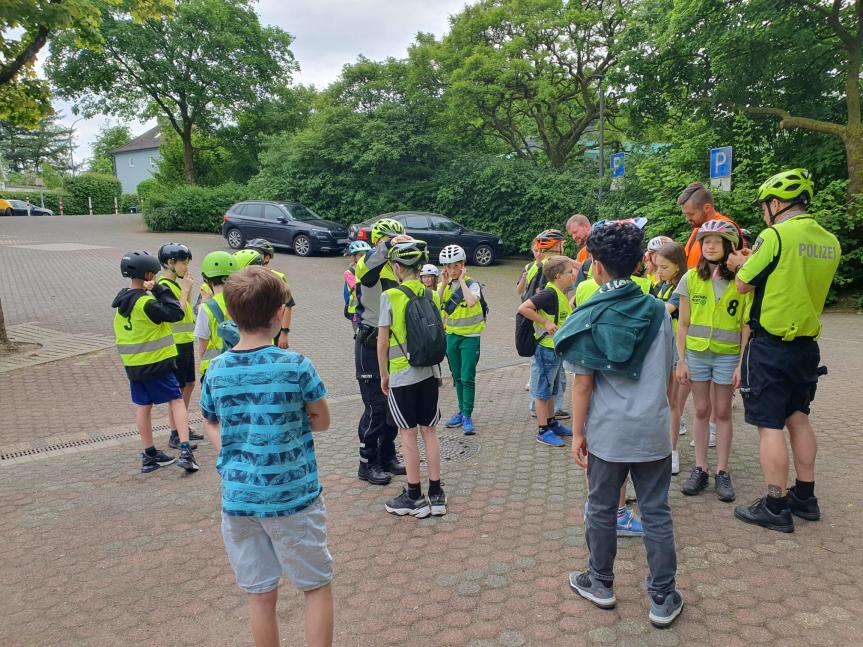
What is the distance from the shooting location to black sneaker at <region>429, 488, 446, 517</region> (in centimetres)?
436

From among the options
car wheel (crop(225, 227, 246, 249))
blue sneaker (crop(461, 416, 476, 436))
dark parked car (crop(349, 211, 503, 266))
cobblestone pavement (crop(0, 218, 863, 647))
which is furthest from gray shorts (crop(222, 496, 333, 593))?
car wheel (crop(225, 227, 246, 249))

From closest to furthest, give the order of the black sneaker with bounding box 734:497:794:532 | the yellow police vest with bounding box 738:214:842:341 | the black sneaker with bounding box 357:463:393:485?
the yellow police vest with bounding box 738:214:842:341 → the black sneaker with bounding box 734:497:794:532 → the black sneaker with bounding box 357:463:393:485

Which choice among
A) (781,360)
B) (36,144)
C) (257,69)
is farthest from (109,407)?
(36,144)

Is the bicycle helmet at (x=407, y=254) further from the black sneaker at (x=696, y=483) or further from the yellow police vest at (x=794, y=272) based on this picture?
the black sneaker at (x=696, y=483)

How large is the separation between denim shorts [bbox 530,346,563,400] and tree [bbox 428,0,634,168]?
17.6 meters

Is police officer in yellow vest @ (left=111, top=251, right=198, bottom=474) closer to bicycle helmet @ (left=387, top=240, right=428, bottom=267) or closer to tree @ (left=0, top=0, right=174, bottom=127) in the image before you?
A: bicycle helmet @ (left=387, top=240, right=428, bottom=267)

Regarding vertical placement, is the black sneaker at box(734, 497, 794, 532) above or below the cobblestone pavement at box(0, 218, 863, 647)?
above

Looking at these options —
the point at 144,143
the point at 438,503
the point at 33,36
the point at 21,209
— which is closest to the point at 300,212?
the point at 33,36

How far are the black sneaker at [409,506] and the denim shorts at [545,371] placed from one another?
68.3 inches

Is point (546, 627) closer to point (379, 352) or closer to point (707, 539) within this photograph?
point (707, 539)

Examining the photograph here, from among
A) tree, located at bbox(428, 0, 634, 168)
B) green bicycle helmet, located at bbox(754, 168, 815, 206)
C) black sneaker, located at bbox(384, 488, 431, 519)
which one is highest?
tree, located at bbox(428, 0, 634, 168)

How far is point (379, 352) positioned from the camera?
4.37 m

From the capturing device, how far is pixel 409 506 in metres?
4.41

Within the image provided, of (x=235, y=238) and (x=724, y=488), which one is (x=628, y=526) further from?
(x=235, y=238)
